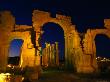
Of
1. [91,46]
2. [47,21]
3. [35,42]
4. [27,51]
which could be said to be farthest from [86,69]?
[47,21]

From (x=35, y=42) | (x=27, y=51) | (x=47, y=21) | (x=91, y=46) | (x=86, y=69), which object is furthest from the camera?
(x=47, y=21)

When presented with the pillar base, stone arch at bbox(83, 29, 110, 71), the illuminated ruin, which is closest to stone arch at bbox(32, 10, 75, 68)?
the illuminated ruin

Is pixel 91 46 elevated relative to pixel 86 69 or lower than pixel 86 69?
elevated

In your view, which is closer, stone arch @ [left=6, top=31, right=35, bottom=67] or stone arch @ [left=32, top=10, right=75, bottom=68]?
stone arch @ [left=6, top=31, right=35, bottom=67]

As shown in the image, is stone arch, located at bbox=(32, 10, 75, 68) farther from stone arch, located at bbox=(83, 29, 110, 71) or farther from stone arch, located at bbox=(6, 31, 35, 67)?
stone arch, located at bbox=(83, 29, 110, 71)

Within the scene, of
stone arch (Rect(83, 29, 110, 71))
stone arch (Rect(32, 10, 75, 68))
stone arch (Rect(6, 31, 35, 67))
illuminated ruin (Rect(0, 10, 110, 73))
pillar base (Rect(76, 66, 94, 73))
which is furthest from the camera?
stone arch (Rect(32, 10, 75, 68))

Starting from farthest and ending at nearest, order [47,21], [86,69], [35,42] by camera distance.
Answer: [47,21] < [86,69] < [35,42]

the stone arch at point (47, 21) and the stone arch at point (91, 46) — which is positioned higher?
the stone arch at point (47, 21)

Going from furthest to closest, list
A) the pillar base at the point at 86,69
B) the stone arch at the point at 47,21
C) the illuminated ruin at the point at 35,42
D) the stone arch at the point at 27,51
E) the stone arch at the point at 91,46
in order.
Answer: the stone arch at the point at 47,21 < the stone arch at the point at 91,46 < the pillar base at the point at 86,69 < the illuminated ruin at the point at 35,42 < the stone arch at the point at 27,51

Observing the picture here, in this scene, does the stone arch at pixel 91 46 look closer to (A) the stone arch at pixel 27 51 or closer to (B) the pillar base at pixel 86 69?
(B) the pillar base at pixel 86 69

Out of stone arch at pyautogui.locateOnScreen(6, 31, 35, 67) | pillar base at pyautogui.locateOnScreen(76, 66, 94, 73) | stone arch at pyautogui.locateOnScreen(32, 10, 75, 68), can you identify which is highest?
stone arch at pyautogui.locateOnScreen(32, 10, 75, 68)

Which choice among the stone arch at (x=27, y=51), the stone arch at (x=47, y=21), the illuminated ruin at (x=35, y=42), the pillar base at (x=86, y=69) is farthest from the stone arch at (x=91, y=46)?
the stone arch at (x=27, y=51)

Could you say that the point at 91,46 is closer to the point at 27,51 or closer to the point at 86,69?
the point at 86,69

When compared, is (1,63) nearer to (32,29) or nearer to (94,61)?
(32,29)
